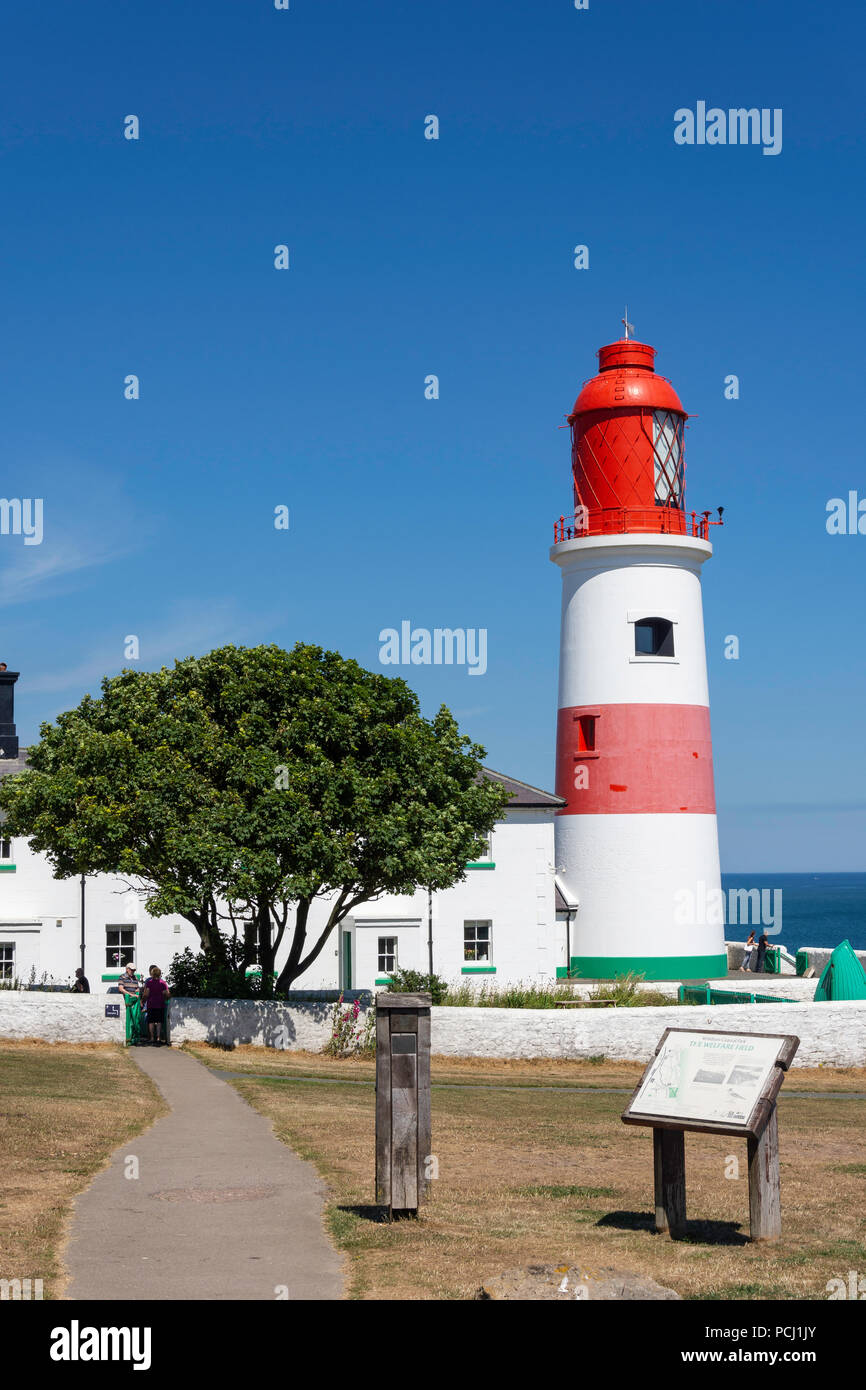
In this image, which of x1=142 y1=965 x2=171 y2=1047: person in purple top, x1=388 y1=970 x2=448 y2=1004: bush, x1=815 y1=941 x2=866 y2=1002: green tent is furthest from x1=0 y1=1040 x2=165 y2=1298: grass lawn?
x1=815 y1=941 x2=866 y2=1002: green tent

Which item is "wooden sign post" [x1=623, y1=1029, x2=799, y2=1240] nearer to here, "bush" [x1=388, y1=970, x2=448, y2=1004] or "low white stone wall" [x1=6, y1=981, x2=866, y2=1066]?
"low white stone wall" [x1=6, y1=981, x2=866, y2=1066]

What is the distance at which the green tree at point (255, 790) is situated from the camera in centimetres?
2797

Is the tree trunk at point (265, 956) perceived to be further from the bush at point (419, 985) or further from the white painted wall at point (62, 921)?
the white painted wall at point (62, 921)

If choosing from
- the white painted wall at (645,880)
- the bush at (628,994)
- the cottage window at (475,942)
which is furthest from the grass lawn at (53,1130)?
the white painted wall at (645,880)

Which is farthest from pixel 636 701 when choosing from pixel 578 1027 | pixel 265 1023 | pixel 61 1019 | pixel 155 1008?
pixel 61 1019

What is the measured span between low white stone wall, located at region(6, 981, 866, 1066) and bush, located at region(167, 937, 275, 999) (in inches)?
50.8

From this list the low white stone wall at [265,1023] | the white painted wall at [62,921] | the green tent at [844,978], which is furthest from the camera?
the white painted wall at [62,921]

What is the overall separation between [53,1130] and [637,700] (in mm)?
24721

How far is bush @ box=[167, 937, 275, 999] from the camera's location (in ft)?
99.6

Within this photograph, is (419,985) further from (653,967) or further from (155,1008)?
(653,967)

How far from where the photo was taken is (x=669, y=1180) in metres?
A: 11.3

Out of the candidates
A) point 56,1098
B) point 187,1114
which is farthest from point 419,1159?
point 56,1098

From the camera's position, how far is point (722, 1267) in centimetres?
990

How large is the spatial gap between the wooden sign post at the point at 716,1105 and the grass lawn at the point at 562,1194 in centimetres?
31
